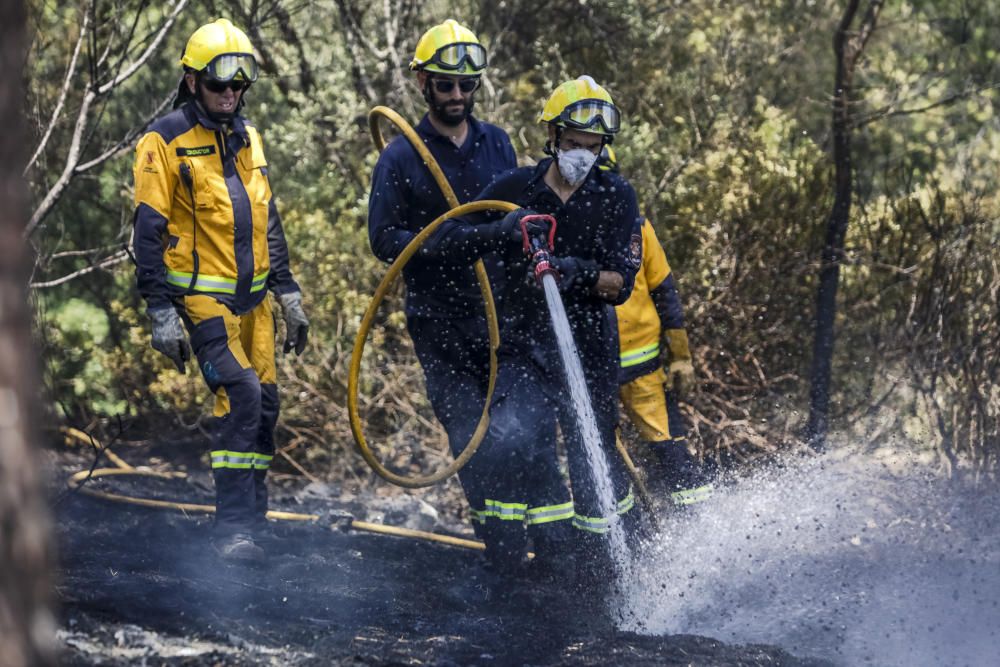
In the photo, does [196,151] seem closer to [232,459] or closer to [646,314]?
[232,459]

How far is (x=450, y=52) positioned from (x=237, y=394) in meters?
1.78

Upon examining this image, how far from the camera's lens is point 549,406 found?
543cm

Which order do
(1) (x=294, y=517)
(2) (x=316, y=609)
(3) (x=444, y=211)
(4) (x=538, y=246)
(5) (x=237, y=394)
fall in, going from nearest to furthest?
(2) (x=316, y=609)
(4) (x=538, y=246)
(5) (x=237, y=394)
(3) (x=444, y=211)
(1) (x=294, y=517)

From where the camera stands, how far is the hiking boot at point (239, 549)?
5.27 m

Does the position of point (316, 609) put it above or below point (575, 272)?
below

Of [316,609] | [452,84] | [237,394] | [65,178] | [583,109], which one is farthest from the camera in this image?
[65,178]

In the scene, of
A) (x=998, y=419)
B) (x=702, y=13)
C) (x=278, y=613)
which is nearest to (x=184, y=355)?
(x=278, y=613)

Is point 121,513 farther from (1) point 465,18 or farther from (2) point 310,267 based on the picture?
(1) point 465,18

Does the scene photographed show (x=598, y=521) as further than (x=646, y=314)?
No

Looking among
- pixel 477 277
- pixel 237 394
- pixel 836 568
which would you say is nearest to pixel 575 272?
pixel 477 277

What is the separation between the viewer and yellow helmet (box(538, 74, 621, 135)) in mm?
5109

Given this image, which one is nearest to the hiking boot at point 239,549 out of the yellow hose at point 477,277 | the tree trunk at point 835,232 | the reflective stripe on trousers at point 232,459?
the reflective stripe on trousers at point 232,459

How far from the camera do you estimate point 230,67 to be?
5266 millimetres

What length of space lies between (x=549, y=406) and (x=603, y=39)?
162 inches
